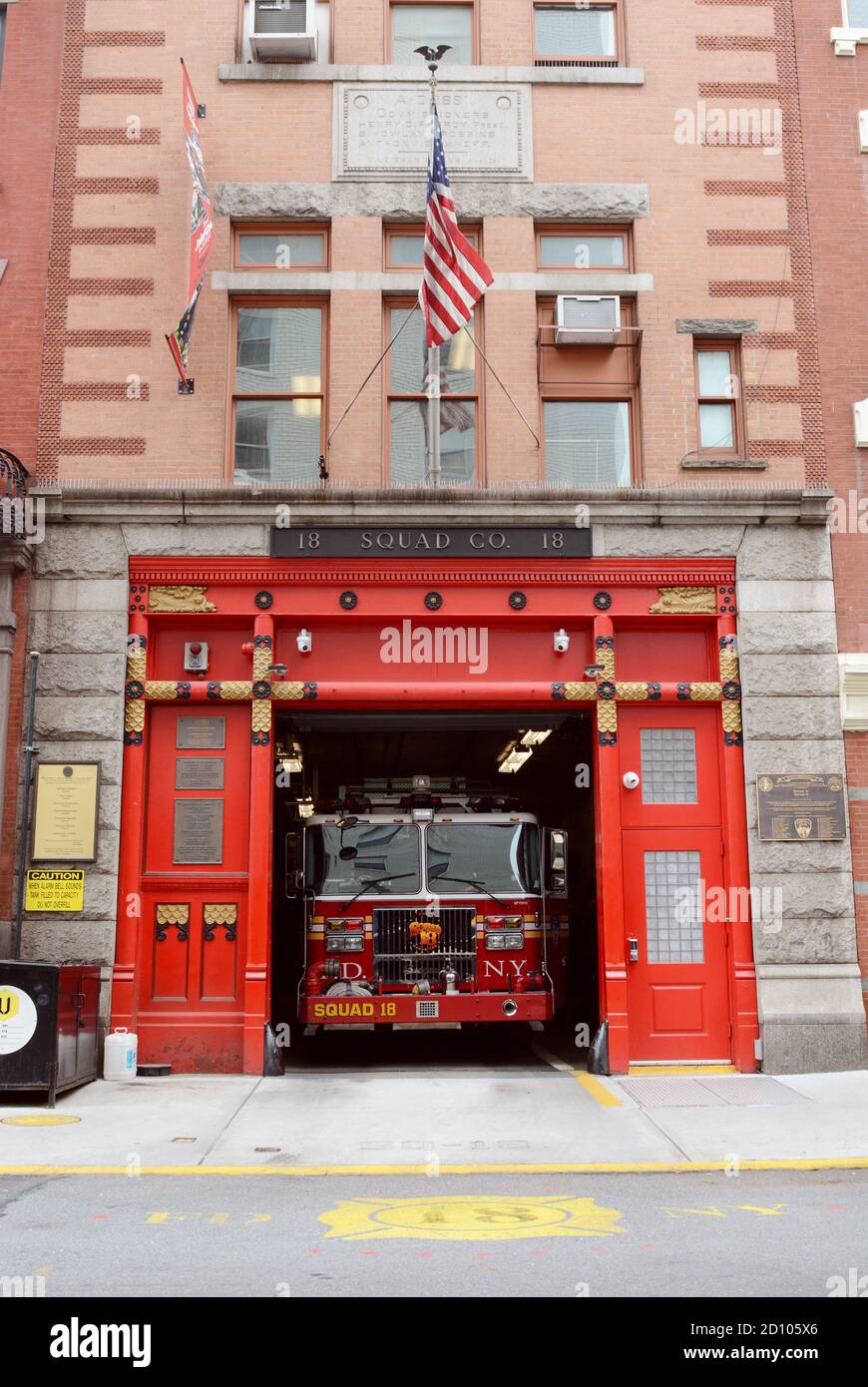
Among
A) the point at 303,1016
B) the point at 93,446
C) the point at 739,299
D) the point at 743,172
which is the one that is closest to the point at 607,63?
the point at 743,172

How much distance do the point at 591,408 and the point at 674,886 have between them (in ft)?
17.9

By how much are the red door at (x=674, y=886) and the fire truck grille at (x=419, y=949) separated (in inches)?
76.8

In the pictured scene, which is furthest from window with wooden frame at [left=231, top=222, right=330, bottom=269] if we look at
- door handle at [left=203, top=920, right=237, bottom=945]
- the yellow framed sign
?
door handle at [left=203, top=920, right=237, bottom=945]

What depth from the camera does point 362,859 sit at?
14.4 m

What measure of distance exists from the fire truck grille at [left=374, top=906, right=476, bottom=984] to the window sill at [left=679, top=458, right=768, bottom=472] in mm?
5539

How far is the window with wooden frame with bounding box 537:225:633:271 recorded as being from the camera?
1443 centimetres

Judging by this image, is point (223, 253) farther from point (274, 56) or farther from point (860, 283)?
point (860, 283)

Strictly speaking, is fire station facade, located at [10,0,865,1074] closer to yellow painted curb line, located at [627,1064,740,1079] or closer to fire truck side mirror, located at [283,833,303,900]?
yellow painted curb line, located at [627,1064,740,1079]

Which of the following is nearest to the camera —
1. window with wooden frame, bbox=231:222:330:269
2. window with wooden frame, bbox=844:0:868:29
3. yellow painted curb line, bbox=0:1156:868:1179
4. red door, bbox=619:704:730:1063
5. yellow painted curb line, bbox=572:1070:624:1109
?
yellow painted curb line, bbox=0:1156:868:1179

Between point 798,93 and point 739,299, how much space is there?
2795 mm

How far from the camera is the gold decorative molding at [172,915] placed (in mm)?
13039

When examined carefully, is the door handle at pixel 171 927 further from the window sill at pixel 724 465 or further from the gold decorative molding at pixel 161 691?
the window sill at pixel 724 465

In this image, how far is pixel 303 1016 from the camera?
13695mm

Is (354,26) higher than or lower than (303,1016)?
higher
